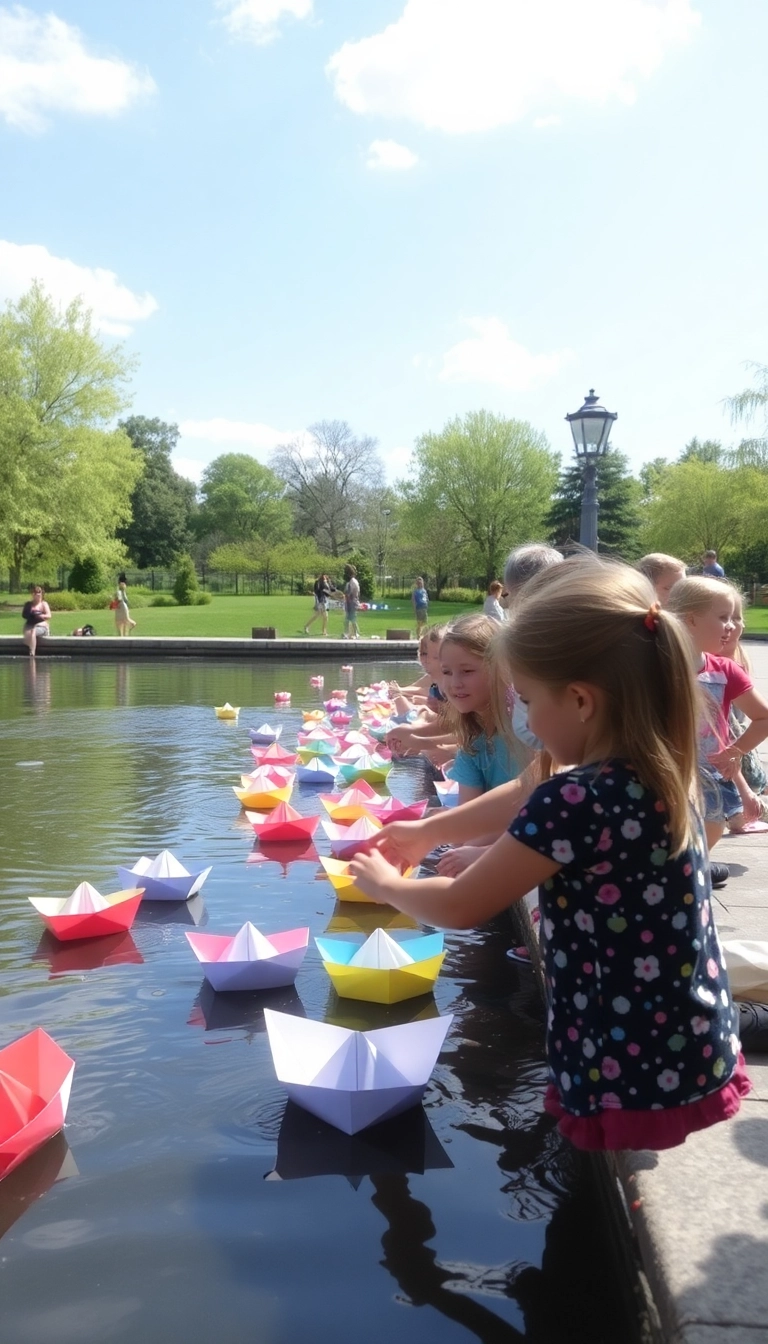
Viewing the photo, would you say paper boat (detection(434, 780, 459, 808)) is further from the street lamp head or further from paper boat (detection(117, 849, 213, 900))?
the street lamp head

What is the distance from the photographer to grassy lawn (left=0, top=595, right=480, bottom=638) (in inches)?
1419

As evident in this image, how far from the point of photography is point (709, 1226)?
2301mm

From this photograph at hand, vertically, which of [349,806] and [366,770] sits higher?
[349,806]

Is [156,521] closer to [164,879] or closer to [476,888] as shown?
[164,879]

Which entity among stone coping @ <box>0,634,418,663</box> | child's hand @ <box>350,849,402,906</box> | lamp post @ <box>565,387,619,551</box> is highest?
lamp post @ <box>565,387,619,551</box>

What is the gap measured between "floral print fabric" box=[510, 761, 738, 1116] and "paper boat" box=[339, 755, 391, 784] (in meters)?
7.27

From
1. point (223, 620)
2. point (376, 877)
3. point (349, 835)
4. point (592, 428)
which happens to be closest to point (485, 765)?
point (349, 835)

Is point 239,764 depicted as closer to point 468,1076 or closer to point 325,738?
point 325,738

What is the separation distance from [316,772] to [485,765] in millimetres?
5337

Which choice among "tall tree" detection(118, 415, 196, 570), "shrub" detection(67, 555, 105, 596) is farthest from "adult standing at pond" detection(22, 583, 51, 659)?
"tall tree" detection(118, 415, 196, 570)

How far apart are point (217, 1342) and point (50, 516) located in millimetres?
42867

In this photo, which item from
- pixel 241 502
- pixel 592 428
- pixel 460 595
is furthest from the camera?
pixel 241 502

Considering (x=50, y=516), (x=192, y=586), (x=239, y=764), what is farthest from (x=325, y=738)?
(x=192, y=586)

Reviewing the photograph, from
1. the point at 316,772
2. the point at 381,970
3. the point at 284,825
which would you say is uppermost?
the point at 381,970
